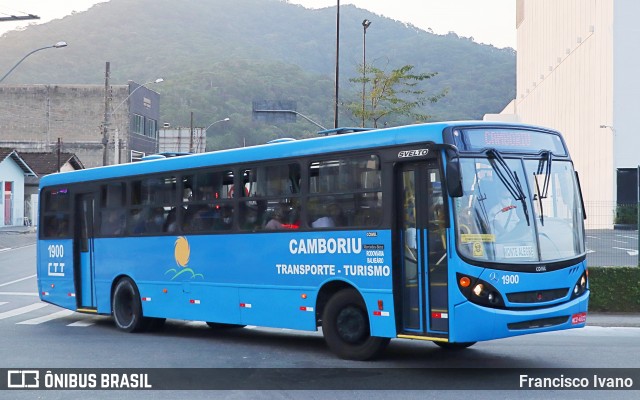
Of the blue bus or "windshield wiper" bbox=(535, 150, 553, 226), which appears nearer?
the blue bus

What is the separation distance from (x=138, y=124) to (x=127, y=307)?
7508 cm

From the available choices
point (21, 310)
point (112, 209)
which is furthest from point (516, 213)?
point (21, 310)

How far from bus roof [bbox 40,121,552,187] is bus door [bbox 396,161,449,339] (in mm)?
422

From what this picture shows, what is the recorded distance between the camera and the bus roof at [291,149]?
40.3ft

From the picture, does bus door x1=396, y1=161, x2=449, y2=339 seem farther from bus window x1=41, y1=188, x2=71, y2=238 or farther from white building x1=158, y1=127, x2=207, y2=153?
white building x1=158, y1=127, x2=207, y2=153

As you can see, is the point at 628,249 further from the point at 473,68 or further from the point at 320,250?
the point at 473,68

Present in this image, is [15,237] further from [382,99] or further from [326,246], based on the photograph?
[326,246]

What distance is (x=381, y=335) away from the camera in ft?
40.6

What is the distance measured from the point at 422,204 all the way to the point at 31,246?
4122cm

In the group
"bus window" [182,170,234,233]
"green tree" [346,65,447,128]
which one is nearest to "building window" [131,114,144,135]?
"green tree" [346,65,447,128]

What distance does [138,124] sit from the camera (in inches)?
3593

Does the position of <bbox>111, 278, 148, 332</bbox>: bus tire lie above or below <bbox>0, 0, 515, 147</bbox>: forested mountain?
below

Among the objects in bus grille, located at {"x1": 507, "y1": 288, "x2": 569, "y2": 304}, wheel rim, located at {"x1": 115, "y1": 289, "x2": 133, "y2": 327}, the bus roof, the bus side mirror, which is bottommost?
wheel rim, located at {"x1": 115, "y1": 289, "x2": 133, "y2": 327}

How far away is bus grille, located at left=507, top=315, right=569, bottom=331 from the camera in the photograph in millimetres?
11508
